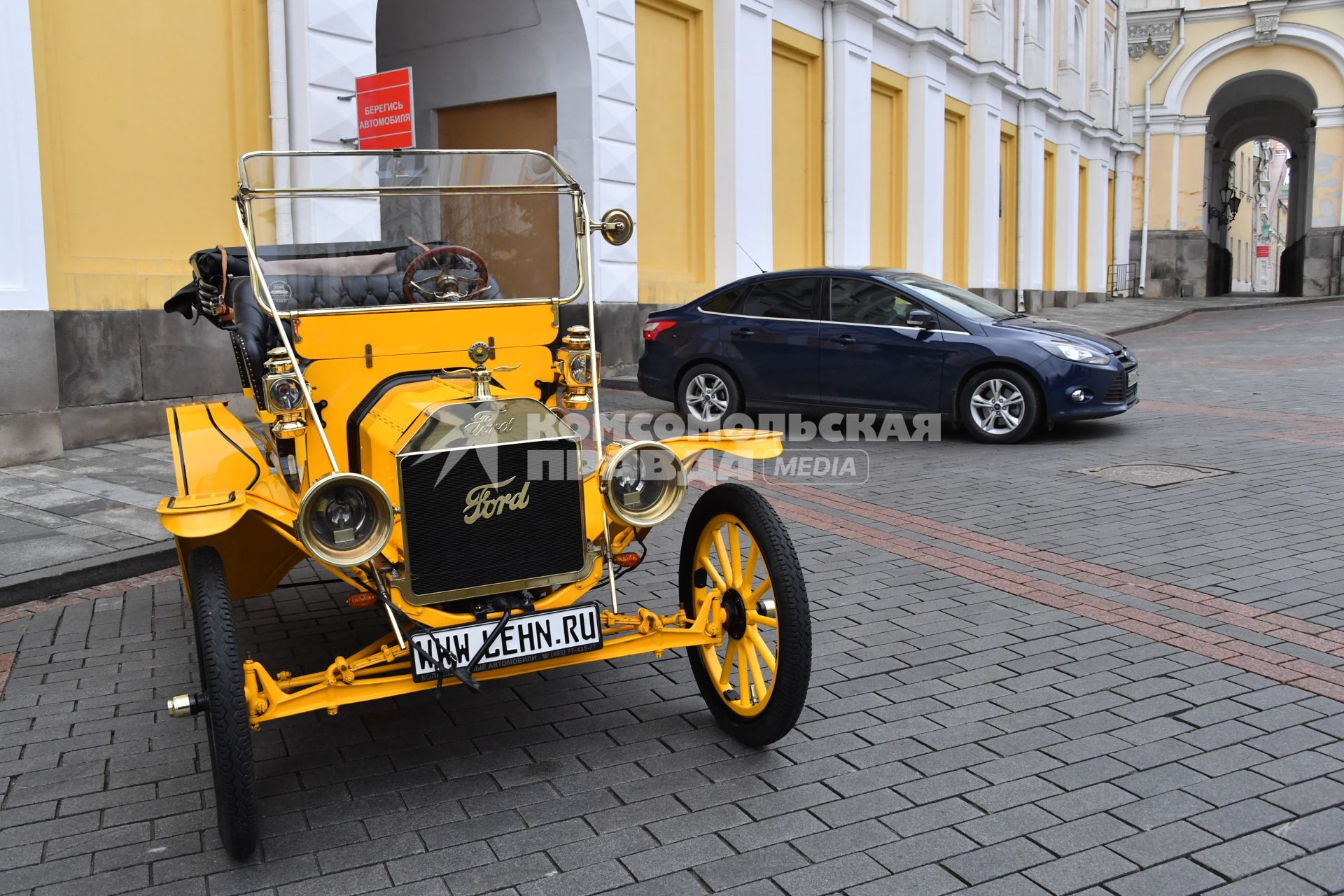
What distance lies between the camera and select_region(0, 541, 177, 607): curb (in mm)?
5832

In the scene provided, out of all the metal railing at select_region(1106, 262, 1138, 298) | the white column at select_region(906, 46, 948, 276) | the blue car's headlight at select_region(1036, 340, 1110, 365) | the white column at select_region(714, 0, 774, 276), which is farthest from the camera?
the metal railing at select_region(1106, 262, 1138, 298)

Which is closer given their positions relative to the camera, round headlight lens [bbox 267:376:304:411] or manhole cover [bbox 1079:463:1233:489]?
round headlight lens [bbox 267:376:304:411]

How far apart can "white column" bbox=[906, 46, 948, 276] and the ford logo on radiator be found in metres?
20.2

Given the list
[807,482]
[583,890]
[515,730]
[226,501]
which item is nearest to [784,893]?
[583,890]

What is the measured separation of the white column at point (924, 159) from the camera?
2292cm

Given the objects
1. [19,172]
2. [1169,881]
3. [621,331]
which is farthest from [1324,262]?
[1169,881]

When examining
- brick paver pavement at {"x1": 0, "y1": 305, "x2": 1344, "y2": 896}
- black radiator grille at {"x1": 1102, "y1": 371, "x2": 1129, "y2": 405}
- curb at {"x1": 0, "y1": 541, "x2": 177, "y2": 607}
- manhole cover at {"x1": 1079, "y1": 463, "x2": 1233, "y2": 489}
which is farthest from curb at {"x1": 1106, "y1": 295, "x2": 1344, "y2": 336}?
curb at {"x1": 0, "y1": 541, "x2": 177, "y2": 607}

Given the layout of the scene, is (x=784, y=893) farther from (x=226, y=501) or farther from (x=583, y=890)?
(x=226, y=501)

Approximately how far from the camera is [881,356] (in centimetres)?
1054

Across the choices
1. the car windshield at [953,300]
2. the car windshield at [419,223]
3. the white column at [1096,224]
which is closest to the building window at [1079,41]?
the white column at [1096,224]

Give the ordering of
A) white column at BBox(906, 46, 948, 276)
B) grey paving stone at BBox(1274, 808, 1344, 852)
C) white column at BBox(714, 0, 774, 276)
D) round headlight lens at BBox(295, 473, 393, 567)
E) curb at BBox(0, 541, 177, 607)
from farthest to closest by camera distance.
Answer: white column at BBox(906, 46, 948, 276) → white column at BBox(714, 0, 774, 276) → curb at BBox(0, 541, 177, 607) → round headlight lens at BBox(295, 473, 393, 567) → grey paving stone at BBox(1274, 808, 1344, 852)

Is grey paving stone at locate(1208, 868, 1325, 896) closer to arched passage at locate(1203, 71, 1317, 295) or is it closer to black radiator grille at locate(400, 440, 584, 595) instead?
black radiator grille at locate(400, 440, 584, 595)

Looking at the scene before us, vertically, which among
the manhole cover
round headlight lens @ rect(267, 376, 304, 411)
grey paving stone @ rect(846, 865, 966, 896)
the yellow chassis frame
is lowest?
grey paving stone @ rect(846, 865, 966, 896)

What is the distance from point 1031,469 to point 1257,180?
6992cm
